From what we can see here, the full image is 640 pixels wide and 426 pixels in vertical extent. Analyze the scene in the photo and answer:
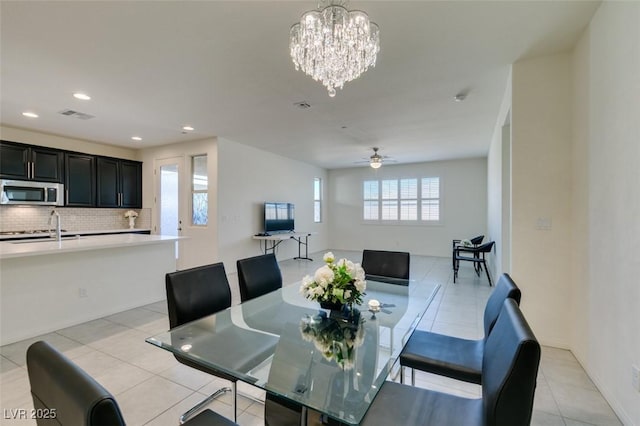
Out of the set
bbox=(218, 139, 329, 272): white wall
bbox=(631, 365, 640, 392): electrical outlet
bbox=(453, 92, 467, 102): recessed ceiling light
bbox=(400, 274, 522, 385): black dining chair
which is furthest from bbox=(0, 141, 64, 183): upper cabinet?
bbox=(631, 365, 640, 392): electrical outlet

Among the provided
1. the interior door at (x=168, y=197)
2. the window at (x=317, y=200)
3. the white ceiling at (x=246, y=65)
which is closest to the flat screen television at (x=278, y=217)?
the window at (x=317, y=200)

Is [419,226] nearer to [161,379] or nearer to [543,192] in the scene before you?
[543,192]

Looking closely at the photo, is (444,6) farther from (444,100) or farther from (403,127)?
(403,127)

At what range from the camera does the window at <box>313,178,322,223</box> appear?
880cm

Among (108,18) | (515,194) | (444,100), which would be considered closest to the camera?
(108,18)

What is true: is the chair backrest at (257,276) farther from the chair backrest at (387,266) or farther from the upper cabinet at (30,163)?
the upper cabinet at (30,163)

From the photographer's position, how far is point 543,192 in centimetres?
263

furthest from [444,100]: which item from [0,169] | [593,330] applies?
[0,169]

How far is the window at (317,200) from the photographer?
8805 mm

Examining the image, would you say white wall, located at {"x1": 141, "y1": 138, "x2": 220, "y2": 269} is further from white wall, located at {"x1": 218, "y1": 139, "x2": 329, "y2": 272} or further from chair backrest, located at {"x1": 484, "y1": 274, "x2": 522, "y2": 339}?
chair backrest, located at {"x1": 484, "y1": 274, "x2": 522, "y2": 339}

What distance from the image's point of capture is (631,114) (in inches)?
64.9

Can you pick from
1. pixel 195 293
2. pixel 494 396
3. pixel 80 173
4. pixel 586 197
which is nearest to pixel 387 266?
pixel 586 197

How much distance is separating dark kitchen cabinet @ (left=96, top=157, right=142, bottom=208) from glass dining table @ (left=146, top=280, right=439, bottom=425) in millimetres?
5361

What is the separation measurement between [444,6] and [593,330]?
2538 millimetres
